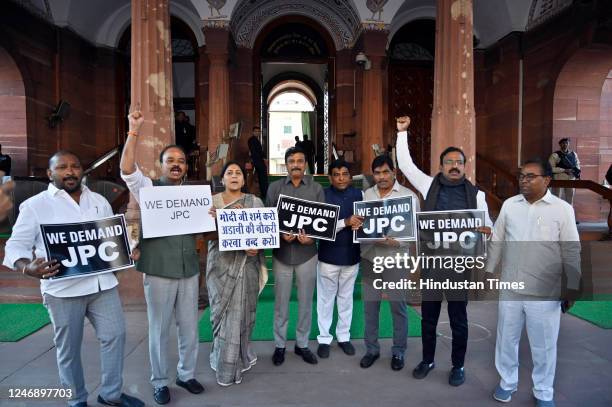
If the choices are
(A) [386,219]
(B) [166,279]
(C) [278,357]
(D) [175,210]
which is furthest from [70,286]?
(A) [386,219]

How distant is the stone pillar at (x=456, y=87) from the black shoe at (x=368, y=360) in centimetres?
344

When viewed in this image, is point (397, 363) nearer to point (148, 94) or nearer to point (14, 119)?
point (148, 94)

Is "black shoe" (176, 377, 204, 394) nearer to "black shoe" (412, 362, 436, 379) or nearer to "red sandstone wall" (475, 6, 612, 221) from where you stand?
"black shoe" (412, 362, 436, 379)

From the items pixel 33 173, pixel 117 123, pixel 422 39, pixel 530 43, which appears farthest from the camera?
pixel 422 39

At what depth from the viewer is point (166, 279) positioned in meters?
3.39

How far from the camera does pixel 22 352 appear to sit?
177 inches

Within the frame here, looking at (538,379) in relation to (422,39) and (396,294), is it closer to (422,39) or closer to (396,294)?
(396,294)

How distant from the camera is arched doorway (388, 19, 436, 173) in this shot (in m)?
14.2

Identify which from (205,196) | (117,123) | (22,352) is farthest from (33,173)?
(205,196)

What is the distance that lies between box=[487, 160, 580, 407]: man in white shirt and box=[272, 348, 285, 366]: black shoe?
2004 millimetres

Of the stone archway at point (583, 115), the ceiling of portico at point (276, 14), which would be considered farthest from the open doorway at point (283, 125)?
the stone archway at point (583, 115)

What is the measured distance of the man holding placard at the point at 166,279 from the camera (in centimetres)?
335

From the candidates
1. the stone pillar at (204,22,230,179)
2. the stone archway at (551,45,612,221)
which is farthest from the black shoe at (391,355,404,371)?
the stone archway at (551,45,612,221)

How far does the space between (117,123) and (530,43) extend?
1273 centimetres
